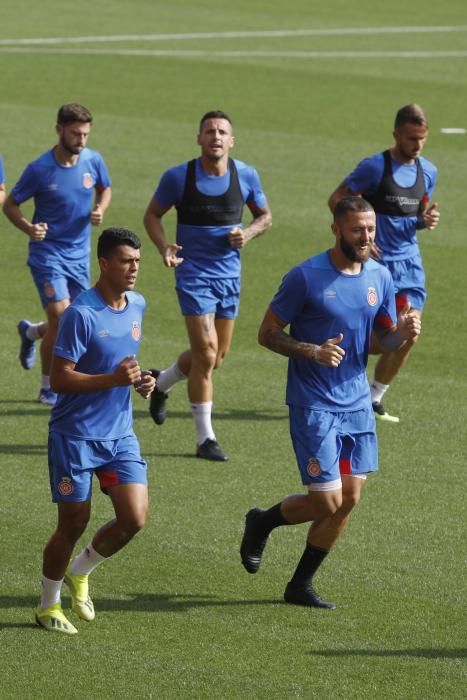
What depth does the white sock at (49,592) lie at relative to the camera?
877 centimetres

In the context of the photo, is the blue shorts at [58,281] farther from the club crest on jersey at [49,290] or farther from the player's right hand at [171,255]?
the player's right hand at [171,255]

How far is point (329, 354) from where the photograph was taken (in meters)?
8.77

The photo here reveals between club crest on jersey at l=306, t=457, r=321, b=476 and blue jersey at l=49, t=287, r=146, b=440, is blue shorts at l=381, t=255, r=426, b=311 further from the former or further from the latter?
blue jersey at l=49, t=287, r=146, b=440

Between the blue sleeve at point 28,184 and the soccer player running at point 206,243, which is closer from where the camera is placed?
the soccer player running at point 206,243

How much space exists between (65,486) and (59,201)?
19.0ft

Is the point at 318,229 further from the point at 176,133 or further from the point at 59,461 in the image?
the point at 59,461

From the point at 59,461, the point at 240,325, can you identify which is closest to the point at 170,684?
the point at 59,461

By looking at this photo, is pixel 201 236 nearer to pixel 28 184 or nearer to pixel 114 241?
pixel 28 184

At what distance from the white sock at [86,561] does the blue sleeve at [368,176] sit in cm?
557

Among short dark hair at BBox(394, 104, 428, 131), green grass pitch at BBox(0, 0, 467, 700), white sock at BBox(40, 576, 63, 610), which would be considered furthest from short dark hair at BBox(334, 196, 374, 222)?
short dark hair at BBox(394, 104, 428, 131)

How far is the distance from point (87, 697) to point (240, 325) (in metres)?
9.18

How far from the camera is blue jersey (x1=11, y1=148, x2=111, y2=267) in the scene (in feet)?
45.9

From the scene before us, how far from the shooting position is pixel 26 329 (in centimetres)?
1487

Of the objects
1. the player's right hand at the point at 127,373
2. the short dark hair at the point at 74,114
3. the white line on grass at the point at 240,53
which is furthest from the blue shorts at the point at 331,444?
the white line on grass at the point at 240,53
